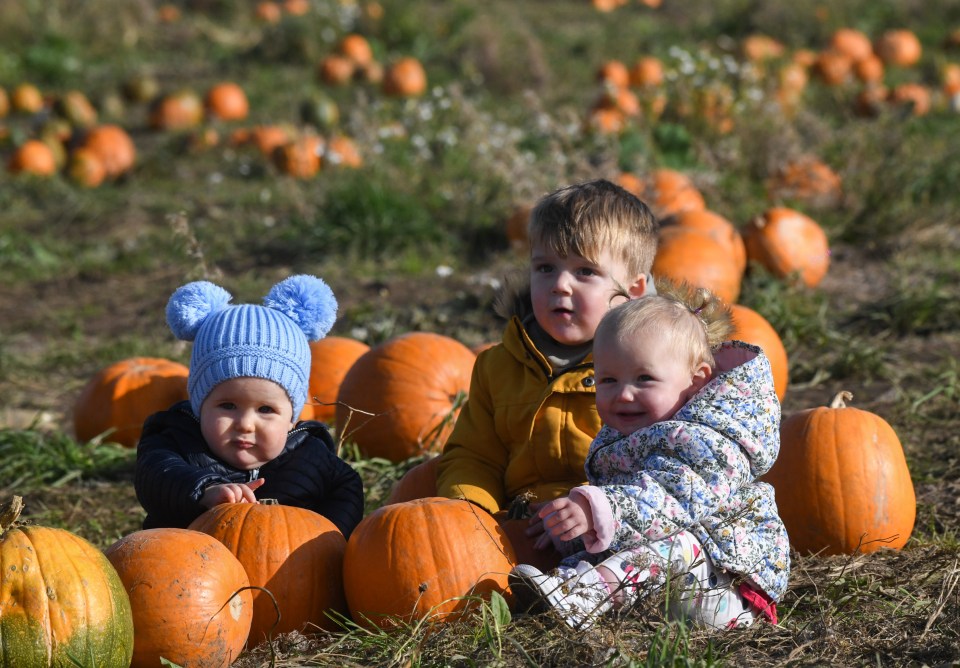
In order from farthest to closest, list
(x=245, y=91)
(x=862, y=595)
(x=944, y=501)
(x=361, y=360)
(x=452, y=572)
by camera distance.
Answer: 1. (x=245, y=91)
2. (x=361, y=360)
3. (x=944, y=501)
4. (x=862, y=595)
5. (x=452, y=572)

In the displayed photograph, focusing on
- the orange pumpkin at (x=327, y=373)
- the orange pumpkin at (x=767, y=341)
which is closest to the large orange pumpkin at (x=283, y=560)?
the orange pumpkin at (x=327, y=373)

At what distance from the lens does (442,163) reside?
9570 mm

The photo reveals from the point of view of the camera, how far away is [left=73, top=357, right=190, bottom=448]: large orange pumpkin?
5.41m

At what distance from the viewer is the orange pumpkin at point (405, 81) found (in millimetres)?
12586

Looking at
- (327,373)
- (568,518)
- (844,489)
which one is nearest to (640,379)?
(568,518)

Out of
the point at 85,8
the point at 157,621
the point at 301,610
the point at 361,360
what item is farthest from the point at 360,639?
the point at 85,8

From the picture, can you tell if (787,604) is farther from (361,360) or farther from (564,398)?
(361,360)

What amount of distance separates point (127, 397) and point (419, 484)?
1.78 metres

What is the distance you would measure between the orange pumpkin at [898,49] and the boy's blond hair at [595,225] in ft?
34.6

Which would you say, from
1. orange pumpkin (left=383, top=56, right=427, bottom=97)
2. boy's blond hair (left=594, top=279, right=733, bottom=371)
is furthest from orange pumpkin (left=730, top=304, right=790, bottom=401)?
orange pumpkin (left=383, top=56, right=427, bottom=97)

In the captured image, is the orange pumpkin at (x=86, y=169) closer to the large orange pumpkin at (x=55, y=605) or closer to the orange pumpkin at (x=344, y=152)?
the orange pumpkin at (x=344, y=152)

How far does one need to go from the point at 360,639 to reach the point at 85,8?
47.0ft

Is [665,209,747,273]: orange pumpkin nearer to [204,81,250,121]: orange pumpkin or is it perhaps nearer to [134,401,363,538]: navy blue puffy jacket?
[134,401,363,538]: navy blue puffy jacket

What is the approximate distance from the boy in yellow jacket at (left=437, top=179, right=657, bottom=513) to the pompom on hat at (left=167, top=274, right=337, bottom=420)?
604 millimetres
